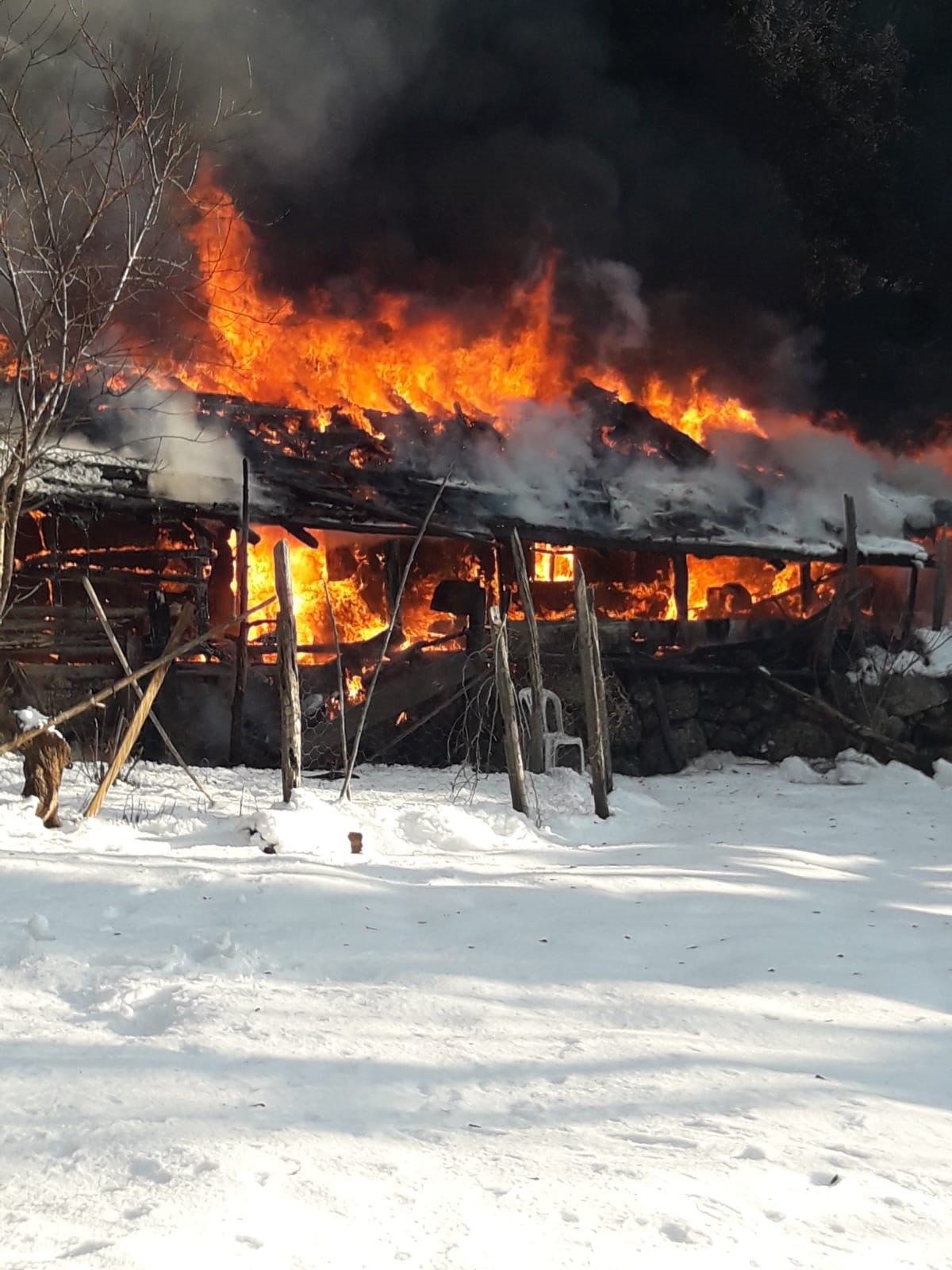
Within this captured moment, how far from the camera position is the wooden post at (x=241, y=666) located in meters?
13.5

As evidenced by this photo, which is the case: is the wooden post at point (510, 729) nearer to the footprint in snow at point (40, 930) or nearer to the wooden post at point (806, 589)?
the footprint in snow at point (40, 930)

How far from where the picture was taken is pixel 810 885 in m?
7.20

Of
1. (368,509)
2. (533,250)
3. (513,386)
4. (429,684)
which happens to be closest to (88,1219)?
(429,684)

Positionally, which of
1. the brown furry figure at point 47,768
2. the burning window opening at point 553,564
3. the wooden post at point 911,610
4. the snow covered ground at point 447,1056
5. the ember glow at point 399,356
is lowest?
the snow covered ground at point 447,1056

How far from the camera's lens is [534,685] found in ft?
34.5

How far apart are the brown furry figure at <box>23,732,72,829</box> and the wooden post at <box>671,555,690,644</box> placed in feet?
41.4

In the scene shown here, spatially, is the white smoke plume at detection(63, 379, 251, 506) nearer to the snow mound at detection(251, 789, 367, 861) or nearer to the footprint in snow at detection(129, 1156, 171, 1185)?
the snow mound at detection(251, 789, 367, 861)

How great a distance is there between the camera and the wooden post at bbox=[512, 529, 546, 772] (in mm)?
10328

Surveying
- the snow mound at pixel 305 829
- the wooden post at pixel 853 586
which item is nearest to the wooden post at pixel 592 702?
the snow mound at pixel 305 829

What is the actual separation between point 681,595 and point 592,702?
870 centimetres

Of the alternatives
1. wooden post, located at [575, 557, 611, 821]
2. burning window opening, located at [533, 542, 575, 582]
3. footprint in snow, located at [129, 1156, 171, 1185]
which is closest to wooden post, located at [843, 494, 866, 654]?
burning window opening, located at [533, 542, 575, 582]

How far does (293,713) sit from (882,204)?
86.4 ft

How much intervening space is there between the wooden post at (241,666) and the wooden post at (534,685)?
4.33 m

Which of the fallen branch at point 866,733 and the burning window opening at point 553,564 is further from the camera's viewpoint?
the burning window opening at point 553,564
